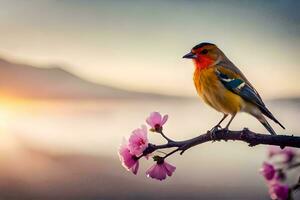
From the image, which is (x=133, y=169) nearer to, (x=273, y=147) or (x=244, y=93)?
(x=273, y=147)

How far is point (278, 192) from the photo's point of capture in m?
0.33

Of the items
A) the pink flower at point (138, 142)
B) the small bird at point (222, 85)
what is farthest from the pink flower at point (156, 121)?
the small bird at point (222, 85)

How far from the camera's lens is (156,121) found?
44 centimetres

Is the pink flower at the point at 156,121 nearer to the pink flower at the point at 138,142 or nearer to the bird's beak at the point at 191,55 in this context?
the pink flower at the point at 138,142

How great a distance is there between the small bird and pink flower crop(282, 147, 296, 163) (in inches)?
9.8

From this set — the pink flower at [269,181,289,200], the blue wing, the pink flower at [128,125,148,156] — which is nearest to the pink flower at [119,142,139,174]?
the pink flower at [128,125,148,156]

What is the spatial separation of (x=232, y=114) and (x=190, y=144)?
1.14ft

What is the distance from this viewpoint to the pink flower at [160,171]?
397mm

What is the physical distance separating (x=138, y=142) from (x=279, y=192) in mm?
125

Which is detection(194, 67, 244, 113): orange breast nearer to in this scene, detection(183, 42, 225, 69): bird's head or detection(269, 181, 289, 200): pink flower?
detection(183, 42, 225, 69): bird's head

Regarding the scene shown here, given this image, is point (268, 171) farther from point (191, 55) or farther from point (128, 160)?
point (191, 55)

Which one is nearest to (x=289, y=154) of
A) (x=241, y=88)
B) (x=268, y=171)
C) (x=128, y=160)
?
(x=268, y=171)

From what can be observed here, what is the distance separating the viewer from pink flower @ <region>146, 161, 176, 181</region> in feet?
1.30

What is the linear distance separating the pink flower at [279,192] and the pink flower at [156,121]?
0.41 ft
